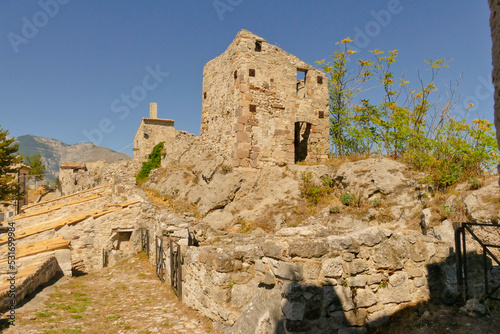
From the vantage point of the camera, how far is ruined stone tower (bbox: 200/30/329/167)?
48.8ft

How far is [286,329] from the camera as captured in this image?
13.8 feet

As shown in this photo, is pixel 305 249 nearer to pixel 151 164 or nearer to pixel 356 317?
pixel 356 317

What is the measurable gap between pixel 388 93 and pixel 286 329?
14.0m

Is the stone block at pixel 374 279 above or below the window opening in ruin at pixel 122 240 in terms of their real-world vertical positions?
above

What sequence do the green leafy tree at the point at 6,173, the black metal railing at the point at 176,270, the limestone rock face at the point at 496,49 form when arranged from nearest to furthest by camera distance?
the limestone rock face at the point at 496,49, the black metal railing at the point at 176,270, the green leafy tree at the point at 6,173

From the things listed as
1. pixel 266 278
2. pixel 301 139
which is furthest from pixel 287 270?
pixel 301 139

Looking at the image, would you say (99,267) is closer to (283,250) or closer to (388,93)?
(283,250)

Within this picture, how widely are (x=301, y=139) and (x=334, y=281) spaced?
1346 centimetres

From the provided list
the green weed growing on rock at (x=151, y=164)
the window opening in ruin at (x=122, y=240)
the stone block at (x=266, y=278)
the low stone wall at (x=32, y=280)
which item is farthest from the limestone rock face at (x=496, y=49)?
the green weed growing on rock at (x=151, y=164)

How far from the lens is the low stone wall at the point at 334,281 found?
432 cm

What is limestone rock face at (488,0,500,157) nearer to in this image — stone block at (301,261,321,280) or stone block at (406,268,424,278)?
stone block at (301,261,321,280)

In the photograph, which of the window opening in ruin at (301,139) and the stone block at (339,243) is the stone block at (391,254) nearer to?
the stone block at (339,243)

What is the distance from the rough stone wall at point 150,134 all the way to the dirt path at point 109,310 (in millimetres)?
23484

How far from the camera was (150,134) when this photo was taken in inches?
1320
